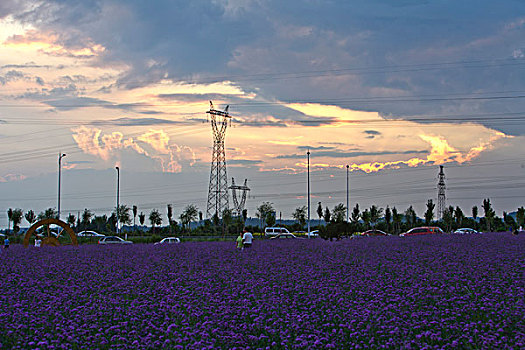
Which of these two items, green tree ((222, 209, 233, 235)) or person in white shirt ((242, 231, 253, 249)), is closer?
person in white shirt ((242, 231, 253, 249))

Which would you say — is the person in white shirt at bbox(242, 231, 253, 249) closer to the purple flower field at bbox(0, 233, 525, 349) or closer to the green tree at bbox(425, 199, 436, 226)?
the purple flower field at bbox(0, 233, 525, 349)

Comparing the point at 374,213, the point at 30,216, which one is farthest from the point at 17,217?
the point at 374,213

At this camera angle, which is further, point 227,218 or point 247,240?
point 227,218

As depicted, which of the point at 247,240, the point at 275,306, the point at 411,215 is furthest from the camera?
the point at 411,215

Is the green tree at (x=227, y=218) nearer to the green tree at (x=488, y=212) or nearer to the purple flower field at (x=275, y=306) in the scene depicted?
the green tree at (x=488, y=212)

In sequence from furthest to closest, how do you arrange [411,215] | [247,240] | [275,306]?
[411,215] → [247,240] → [275,306]

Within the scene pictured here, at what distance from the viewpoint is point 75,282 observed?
15.4 metres

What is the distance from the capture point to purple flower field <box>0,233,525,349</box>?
8.62 metres

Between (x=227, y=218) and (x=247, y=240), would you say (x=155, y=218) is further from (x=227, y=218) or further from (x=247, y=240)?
(x=247, y=240)

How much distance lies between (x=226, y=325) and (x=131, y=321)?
1772 millimetres

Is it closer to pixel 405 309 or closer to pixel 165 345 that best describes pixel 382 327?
pixel 405 309

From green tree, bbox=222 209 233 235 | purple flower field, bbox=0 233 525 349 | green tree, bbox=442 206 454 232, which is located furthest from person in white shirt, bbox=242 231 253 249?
green tree, bbox=442 206 454 232

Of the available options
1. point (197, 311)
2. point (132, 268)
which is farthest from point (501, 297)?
point (132, 268)

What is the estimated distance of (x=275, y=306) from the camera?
10969 mm
